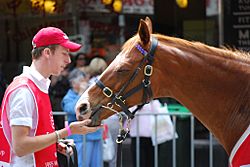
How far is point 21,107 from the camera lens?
3740mm

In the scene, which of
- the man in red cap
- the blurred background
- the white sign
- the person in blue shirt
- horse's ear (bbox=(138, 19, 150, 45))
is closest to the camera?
the man in red cap

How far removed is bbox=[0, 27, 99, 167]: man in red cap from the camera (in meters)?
3.70

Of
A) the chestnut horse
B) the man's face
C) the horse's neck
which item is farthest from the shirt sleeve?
the horse's neck

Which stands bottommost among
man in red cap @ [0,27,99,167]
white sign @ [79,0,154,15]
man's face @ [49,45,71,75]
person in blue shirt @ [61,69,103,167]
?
person in blue shirt @ [61,69,103,167]

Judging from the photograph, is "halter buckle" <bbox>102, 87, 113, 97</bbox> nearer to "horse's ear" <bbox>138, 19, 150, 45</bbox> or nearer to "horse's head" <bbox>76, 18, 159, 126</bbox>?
"horse's head" <bbox>76, 18, 159, 126</bbox>

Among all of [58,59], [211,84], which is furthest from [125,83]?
[211,84]

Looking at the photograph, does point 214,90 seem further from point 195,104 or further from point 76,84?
point 76,84

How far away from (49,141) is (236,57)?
4.60ft

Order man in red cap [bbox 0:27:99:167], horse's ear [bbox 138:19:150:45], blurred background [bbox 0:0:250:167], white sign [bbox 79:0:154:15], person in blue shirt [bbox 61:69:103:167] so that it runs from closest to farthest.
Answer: man in red cap [bbox 0:27:99:167], horse's ear [bbox 138:19:150:45], person in blue shirt [bbox 61:69:103:167], blurred background [bbox 0:0:250:167], white sign [bbox 79:0:154:15]

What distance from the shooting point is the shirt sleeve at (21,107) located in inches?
146

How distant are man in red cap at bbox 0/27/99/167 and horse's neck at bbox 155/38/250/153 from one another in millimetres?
643

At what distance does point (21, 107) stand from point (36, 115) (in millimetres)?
127

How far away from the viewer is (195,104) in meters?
3.96

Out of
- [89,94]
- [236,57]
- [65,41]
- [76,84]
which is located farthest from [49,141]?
[76,84]
